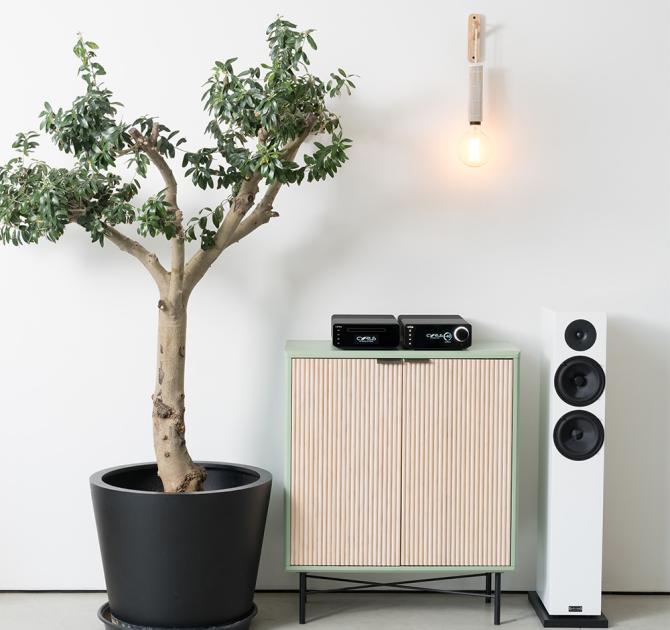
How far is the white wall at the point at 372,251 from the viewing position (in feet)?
11.6

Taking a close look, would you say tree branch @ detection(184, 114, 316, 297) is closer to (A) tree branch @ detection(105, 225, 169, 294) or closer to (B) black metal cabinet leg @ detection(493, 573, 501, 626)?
(A) tree branch @ detection(105, 225, 169, 294)

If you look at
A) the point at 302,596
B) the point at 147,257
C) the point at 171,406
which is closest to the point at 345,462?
the point at 302,596

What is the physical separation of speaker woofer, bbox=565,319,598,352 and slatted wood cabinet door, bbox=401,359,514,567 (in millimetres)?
222

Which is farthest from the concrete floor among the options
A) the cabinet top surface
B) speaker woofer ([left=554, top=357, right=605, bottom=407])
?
the cabinet top surface

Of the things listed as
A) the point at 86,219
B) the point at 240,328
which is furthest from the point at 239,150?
the point at 240,328

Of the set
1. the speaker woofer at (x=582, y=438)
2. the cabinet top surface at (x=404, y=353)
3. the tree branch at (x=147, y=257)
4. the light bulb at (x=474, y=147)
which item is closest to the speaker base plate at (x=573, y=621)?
the speaker woofer at (x=582, y=438)

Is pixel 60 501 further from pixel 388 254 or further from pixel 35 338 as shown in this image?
pixel 388 254

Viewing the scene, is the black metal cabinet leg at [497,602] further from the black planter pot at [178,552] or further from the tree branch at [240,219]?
the tree branch at [240,219]

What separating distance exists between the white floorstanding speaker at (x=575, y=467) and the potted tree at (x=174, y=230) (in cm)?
100

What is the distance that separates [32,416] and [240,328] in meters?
0.86

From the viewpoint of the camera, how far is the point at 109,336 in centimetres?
360

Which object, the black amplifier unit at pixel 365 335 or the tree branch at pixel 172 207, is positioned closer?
the tree branch at pixel 172 207

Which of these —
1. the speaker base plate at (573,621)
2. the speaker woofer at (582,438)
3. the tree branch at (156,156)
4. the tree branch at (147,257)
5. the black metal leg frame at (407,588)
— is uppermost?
the tree branch at (156,156)

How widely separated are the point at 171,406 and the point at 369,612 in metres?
1.05
